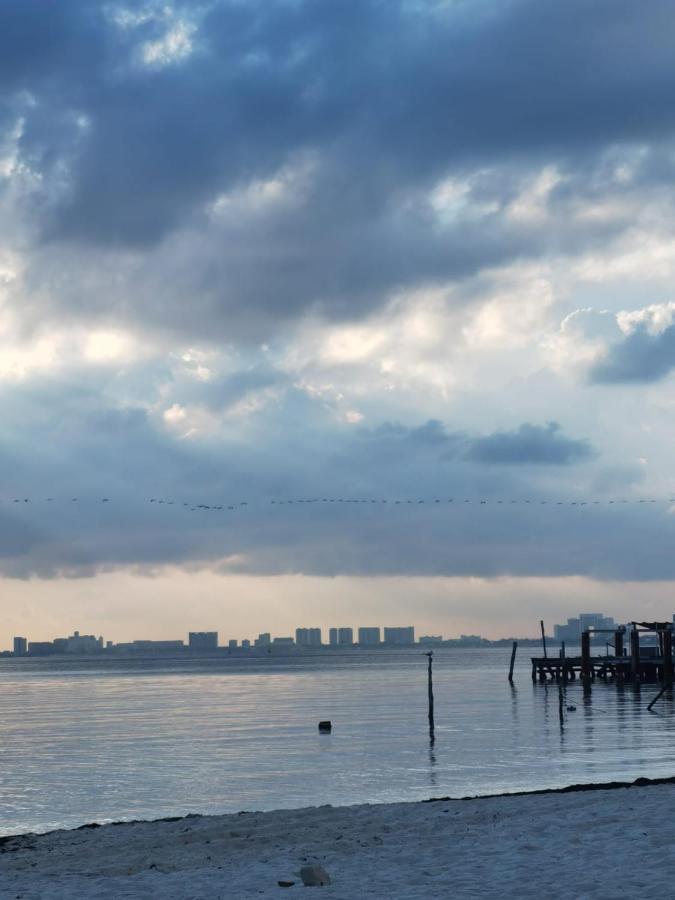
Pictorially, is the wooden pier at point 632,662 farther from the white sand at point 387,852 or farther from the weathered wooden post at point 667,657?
the white sand at point 387,852

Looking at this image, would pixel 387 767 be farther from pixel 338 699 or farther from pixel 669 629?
pixel 669 629

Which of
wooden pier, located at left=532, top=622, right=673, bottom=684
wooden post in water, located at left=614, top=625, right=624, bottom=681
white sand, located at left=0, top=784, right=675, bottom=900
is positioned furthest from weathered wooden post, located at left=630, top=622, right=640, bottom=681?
white sand, located at left=0, top=784, right=675, bottom=900

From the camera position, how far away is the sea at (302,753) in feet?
127

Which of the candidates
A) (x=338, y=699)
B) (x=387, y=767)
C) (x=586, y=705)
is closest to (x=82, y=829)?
(x=387, y=767)

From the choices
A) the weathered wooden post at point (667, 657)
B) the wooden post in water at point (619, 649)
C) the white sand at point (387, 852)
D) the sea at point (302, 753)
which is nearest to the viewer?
the white sand at point (387, 852)

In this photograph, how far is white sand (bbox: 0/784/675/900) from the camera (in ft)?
63.3

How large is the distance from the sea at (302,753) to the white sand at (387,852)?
25.4ft

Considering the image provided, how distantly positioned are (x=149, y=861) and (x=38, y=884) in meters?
2.94

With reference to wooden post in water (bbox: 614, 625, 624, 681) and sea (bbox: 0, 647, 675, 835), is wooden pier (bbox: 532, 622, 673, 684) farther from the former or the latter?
sea (bbox: 0, 647, 675, 835)

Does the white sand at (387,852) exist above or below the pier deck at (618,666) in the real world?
above

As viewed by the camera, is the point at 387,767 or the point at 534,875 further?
the point at 387,767

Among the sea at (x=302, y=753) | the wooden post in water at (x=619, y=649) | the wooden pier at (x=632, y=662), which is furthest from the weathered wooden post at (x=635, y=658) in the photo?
the sea at (x=302, y=753)

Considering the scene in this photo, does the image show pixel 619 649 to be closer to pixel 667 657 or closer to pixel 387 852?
pixel 667 657

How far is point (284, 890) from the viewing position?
19406 mm
